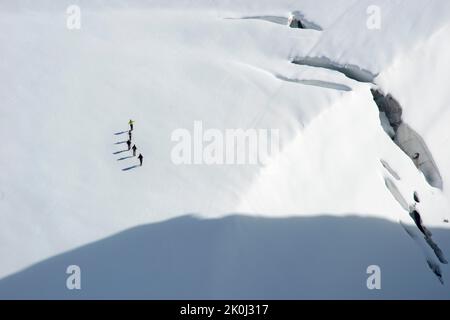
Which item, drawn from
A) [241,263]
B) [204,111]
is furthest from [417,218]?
[204,111]

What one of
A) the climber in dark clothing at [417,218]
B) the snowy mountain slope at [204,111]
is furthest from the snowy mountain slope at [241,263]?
the climber in dark clothing at [417,218]

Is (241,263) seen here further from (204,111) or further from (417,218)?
(417,218)

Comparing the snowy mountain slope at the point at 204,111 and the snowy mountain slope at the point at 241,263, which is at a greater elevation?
the snowy mountain slope at the point at 204,111

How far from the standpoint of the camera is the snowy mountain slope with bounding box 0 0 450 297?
2512 centimetres

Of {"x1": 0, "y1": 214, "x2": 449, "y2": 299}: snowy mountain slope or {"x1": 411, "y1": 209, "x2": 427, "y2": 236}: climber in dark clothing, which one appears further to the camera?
{"x1": 411, "y1": 209, "x2": 427, "y2": 236}: climber in dark clothing

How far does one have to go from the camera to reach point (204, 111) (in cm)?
2745

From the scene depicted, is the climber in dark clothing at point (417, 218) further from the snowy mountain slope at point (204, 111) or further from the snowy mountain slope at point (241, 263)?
the snowy mountain slope at point (241, 263)

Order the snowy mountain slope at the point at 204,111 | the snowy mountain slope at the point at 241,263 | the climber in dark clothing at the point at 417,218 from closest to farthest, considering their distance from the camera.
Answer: the snowy mountain slope at the point at 241,263
the snowy mountain slope at the point at 204,111
the climber in dark clothing at the point at 417,218

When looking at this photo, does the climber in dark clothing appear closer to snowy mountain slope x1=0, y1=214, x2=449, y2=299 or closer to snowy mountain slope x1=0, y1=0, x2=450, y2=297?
snowy mountain slope x1=0, y1=0, x2=450, y2=297

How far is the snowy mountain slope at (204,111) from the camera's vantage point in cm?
2512

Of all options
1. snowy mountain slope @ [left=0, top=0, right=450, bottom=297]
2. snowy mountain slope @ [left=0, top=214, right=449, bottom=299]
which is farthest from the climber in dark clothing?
snowy mountain slope @ [left=0, top=214, right=449, bottom=299]

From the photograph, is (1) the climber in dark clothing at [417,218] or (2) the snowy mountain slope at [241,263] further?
(1) the climber in dark clothing at [417,218]

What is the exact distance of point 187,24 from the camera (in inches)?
1197
